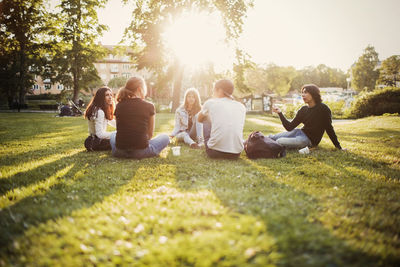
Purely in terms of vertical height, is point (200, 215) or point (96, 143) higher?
→ point (96, 143)

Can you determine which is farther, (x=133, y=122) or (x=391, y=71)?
(x=391, y=71)

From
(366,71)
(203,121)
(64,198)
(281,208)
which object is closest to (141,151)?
(203,121)

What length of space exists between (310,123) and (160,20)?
1855cm

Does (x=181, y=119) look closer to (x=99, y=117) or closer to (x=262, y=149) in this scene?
(x=99, y=117)

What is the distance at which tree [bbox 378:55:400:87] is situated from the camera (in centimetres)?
5216

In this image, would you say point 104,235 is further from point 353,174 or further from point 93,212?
point 353,174

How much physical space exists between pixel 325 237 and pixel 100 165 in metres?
4.34

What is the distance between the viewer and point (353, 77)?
223 feet

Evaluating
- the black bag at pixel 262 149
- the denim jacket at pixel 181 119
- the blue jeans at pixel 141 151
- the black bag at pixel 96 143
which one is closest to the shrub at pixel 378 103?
the black bag at pixel 262 149

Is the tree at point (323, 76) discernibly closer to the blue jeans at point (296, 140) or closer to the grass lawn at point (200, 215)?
the blue jeans at point (296, 140)

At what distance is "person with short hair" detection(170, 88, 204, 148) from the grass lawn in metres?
2.64

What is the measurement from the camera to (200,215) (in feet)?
8.34

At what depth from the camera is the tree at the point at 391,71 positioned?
171 ft

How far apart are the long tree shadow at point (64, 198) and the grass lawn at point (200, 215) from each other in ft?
0.05
